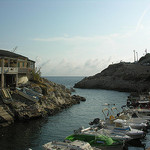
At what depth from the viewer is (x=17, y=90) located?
135 feet

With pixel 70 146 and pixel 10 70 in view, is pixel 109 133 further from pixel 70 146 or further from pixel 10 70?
pixel 10 70

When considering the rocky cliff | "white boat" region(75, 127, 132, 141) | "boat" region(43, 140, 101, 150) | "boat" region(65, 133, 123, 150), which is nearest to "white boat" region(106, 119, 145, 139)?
"white boat" region(75, 127, 132, 141)

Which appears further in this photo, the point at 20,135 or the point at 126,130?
the point at 20,135

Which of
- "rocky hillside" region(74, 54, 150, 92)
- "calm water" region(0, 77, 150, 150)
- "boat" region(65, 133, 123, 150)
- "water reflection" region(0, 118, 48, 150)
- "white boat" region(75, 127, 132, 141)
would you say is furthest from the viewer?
"rocky hillside" region(74, 54, 150, 92)

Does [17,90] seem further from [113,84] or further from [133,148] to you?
[113,84]

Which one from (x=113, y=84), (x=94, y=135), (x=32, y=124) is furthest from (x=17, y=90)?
(x=113, y=84)

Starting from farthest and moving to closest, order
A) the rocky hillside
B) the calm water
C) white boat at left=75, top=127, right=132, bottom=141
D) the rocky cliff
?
the rocky hillside
the rocky cliff
the calm water
white boat at left=75, top=127, right=132, bottom=141

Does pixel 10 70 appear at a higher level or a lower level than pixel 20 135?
higher

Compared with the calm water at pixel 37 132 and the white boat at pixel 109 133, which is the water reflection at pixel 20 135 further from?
the white boat at pixel 109 133

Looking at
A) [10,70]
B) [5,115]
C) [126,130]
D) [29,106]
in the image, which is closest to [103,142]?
[126,130]

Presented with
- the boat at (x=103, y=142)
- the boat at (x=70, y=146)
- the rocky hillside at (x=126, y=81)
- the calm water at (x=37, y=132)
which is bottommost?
the calm water at (x=37, y=132)

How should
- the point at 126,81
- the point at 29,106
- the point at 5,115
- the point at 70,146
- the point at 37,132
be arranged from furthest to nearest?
the point at 126,81 → the point at 29,106 → the point at 5,115 → the point at 37,132 → the point at 70,146

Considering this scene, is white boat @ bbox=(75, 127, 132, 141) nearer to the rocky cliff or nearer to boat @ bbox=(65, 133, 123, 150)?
boat @ bbox=(65, 133, 123, 150)

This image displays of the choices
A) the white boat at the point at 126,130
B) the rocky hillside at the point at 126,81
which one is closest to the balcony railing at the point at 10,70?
the white boat at the point at 126,130
